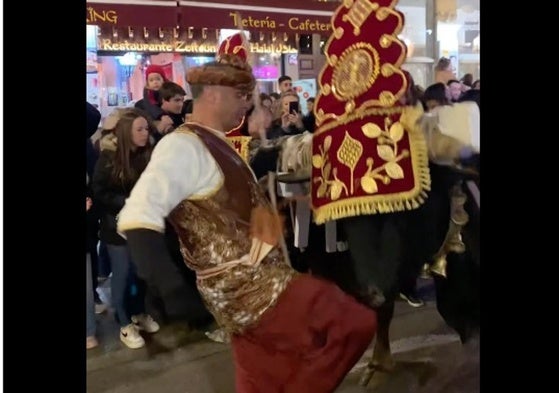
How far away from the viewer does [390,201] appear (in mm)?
1299

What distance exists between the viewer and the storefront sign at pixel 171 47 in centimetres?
126

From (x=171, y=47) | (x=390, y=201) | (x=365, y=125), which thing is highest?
(x=171, y=47)

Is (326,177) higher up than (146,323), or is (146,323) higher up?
(326,177)

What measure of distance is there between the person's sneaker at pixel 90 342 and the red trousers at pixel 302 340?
0.77 feet

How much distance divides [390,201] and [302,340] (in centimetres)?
28

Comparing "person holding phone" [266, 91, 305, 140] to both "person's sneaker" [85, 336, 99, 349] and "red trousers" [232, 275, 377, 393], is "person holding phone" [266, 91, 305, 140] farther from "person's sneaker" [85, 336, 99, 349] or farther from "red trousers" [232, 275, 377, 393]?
"person's sneaker" [85, 336, 99, 349]

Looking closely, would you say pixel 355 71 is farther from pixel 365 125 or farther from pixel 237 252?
pixel 237 252

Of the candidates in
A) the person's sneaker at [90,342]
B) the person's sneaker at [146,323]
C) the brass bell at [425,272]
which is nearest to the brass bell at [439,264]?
the brass bell at [425,272]

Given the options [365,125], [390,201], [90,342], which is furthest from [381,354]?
[90,342]

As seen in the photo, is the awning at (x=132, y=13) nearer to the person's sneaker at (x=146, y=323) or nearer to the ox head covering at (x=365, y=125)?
the ox head covering at (x=365, y=125)

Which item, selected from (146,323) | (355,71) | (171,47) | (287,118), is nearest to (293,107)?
(287,118)
